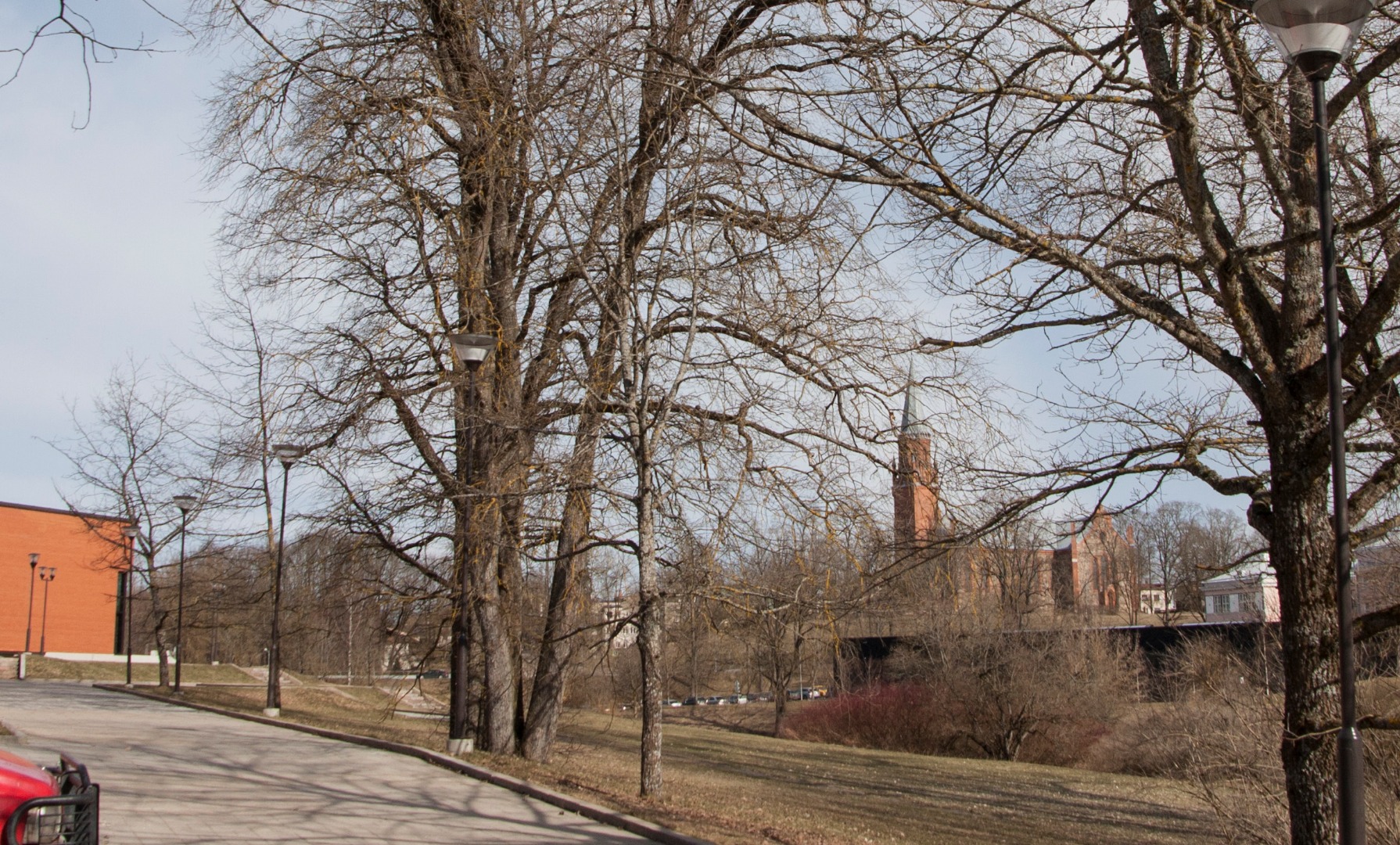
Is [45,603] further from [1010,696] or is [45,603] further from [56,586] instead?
[1010,696]

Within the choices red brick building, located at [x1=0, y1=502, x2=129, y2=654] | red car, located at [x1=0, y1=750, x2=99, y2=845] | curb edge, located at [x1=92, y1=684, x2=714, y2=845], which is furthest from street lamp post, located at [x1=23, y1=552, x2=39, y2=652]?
red car, located at [x1=0, y1=750, x2=99, y2=845]

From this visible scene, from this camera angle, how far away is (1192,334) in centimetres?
860

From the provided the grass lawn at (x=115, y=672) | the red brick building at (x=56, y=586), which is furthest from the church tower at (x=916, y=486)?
the red brick building at (x=56, y=586)

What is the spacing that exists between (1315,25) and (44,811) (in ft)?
25.6

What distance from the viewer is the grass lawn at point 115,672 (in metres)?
35.5

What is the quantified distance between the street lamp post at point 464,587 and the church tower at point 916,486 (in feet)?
18.1

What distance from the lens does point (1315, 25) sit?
6.04 meters

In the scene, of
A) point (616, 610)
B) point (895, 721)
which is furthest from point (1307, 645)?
point (895, 721)

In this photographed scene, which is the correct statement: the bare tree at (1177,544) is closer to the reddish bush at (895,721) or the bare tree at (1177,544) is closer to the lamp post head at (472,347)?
the reddish bush at (895,721)

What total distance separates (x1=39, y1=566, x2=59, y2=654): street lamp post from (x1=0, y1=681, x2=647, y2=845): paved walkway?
33.8 m

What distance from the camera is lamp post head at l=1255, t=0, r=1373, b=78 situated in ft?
19.7

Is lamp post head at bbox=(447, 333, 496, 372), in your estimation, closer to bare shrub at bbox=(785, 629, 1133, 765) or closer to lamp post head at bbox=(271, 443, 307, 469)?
lamp post head at bbox=(271, 443, 307, 469)

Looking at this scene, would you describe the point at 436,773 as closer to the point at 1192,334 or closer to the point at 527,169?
the point at 527,169

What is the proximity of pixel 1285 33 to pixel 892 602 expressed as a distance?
7556 millimetres
